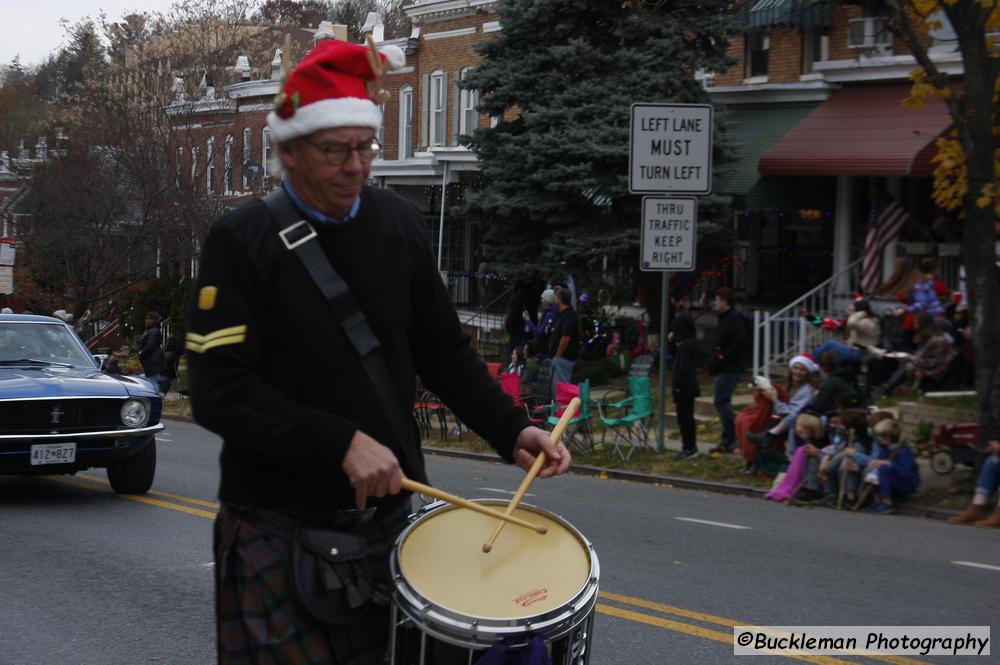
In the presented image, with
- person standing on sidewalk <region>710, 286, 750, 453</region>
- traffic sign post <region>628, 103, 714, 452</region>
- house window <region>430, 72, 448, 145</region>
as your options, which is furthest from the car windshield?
house window <region>430, 72, 448, 145</region>

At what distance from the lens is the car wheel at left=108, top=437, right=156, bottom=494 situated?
1187 centimetres

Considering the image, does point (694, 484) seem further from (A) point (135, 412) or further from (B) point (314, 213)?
(B) point (314, 213)

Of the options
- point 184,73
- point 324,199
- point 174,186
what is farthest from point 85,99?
point 324,199

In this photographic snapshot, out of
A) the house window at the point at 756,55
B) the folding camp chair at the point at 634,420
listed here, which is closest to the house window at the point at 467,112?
the house window at the point at 756,55

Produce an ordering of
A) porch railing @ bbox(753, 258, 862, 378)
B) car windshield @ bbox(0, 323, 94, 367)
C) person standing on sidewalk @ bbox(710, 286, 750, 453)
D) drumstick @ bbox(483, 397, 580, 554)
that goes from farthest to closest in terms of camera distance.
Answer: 1. porch railing @ bbox(753, 258, 862, 378)
2. person standing on sidewalk @ bbox(710, 286, 750, 453)
3. car windshield @ bbox(0, 323, 94, 367)
4. drumstick @ bbox(483, 397, 580, 554)

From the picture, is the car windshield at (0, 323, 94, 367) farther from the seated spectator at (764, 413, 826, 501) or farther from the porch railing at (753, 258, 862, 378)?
the porch railing at (753, 258, 862, 378)

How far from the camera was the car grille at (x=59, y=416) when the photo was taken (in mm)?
10922

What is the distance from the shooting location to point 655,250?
49.9ft

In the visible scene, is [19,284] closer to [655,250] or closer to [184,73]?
[184,73]

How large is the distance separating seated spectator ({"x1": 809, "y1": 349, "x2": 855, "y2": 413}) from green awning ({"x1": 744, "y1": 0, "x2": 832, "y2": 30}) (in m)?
8.71

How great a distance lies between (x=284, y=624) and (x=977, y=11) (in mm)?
11041

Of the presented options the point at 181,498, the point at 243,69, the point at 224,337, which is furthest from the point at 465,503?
the point at 243,69

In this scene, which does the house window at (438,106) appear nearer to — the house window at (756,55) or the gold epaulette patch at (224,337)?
the house window at (756,55)

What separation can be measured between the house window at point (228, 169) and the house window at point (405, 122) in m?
4.62
